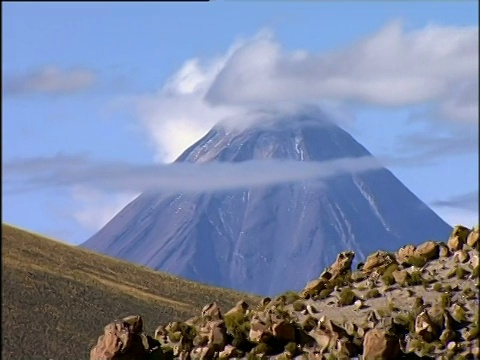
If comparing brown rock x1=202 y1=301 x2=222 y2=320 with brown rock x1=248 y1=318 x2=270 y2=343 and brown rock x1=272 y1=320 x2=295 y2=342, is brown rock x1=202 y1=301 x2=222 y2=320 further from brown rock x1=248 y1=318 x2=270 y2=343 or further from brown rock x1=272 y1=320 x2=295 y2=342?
brown rock x1=272 y1=320 x2=295 y2=342

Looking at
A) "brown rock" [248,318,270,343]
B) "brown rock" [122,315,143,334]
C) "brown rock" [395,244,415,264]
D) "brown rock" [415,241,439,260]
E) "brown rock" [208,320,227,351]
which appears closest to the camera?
"brown rock" [248,318,270,343]

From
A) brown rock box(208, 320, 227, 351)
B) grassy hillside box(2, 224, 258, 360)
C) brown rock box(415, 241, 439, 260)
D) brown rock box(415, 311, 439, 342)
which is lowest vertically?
brown rock box(208, 320, 227, 351)

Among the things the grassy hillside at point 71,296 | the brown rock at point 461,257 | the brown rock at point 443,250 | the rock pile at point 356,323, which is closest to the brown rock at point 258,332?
the rock pile at point 356,323

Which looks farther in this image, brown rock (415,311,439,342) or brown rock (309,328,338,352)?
brown rock (415,311,439,342)

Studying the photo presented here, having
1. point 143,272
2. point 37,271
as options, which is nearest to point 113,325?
point 37,271

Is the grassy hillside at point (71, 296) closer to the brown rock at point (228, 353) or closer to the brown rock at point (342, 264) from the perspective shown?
the brown rock at point (342, 264)

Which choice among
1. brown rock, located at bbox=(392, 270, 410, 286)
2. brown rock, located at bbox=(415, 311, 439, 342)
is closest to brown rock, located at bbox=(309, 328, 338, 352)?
brown rock, located at bbox=(415, 311, 439, 342)

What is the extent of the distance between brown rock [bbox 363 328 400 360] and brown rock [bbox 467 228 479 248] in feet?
20.4

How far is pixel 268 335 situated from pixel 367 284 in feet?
15.6

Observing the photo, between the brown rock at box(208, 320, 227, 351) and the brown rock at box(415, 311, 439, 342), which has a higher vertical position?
the brown rock at box(415, 311, 439, 342)

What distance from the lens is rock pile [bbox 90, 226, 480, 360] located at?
34.2 m

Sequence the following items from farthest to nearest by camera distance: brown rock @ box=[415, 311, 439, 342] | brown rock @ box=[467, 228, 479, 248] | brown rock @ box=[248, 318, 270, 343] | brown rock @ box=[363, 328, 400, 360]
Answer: brown rock @ box=[467, 228, 479, 248] → brown rock @ box=[248, 318, 270, 343] → brown rock @ box=[415, 311, 439, 342] → brown rock @ box=[363, 328, 400, 360]

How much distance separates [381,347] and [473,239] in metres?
6.79

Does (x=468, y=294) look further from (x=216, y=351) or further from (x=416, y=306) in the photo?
(x=216, y=351)
